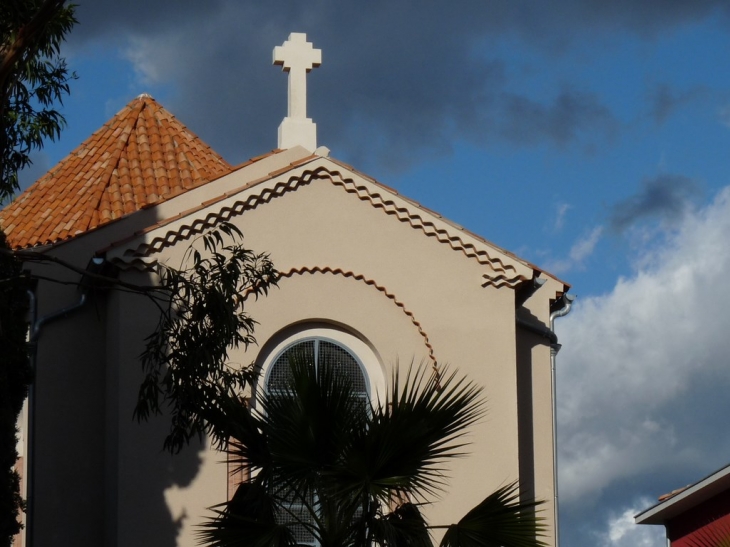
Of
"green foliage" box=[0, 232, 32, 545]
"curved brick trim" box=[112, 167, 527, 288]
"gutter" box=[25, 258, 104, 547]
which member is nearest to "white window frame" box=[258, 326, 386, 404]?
"curved brick trim" box=[112, 167, 527, 288]

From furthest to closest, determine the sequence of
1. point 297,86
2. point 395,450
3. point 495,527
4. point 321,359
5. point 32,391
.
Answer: point 297,86 → point 32,391 → point 321,359 → point 495,527 → point 395,450

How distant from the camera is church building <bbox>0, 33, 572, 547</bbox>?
16.0m

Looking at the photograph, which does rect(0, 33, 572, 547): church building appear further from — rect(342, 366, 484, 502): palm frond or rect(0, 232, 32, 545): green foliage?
rect(342, 366, 484, 502): palm frond

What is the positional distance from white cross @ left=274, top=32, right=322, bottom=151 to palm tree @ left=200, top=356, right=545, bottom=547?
7411mm

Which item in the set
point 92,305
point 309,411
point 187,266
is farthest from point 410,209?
point 309,411

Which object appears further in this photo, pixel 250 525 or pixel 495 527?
pixel 495 527

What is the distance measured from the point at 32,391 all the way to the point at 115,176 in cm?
431

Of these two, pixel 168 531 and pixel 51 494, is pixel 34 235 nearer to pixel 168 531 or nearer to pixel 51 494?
pixel 51 494

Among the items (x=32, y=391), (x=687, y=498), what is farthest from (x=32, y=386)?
(x=687, y=498)

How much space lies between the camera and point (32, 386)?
55.4 feet

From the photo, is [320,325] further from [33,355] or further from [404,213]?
[33,355]

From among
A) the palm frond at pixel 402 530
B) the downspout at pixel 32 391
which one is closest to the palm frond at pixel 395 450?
the palm frond at pixel 402 530

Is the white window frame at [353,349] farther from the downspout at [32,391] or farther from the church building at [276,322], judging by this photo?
the downspout at [32,391]

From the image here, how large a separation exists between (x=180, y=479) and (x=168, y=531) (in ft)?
1.99
